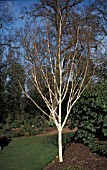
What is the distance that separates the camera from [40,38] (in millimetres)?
6754

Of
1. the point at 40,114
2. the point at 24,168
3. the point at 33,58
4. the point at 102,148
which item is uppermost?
the point at 33,58

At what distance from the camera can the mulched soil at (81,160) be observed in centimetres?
557

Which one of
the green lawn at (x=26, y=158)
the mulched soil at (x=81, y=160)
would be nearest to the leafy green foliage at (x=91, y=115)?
the mulched soil at (x=81, y=160)

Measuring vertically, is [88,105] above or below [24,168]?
above

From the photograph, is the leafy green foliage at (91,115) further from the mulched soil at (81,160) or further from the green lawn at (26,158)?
the green lawn at (26,158)

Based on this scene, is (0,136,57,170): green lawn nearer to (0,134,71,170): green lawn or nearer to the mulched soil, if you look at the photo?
(0,134,71,170): green lawn

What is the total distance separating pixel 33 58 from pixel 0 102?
11.9 metres

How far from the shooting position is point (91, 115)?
7133 mm

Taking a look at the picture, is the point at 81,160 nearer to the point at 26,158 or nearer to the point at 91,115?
the point at 91,115

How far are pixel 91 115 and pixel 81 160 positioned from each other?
1606mm

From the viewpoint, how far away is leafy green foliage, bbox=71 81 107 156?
7.00 m

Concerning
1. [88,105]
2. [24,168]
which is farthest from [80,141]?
[24,168]

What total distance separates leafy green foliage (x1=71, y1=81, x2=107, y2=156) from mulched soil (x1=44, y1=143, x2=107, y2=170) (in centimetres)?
34

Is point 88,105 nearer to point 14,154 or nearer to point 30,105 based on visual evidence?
point 14,154
